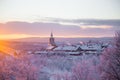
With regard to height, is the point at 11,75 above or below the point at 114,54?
below

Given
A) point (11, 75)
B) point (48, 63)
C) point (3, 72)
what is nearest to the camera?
point (3, 72)

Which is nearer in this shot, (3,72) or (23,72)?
(3,72)

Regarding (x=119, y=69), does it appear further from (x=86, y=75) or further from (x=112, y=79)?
(x=86, y=75)

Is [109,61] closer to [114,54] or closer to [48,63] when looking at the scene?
[114,54]

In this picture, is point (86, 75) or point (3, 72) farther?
point (86, 75)

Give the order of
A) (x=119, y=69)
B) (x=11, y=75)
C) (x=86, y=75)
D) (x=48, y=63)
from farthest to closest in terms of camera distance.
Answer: (x=48, y=63) < (x=86, y=75) < (x=11, y=75) < (x=119, y=69)

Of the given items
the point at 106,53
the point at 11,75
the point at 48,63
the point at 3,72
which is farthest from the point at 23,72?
the point at 48,63

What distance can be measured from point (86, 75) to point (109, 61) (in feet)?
21.2

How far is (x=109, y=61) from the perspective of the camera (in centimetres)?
742

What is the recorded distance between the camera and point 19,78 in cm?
1226

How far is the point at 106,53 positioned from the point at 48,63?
17520 millimetres

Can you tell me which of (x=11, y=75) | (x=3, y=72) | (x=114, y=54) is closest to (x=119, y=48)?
(x=114, y=54)

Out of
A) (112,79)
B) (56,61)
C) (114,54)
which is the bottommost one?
(56,61)

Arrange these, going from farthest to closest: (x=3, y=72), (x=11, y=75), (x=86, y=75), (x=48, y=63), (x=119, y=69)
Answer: (x=48, y=63), (x=86, y=75), (x=11, y=75), (x=3, y=72), (x=119, y=69)
